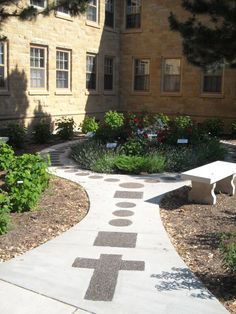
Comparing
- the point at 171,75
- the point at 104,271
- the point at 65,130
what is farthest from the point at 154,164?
the point at 171,75

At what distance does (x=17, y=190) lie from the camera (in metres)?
6.96

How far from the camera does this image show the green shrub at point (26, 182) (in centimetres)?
689

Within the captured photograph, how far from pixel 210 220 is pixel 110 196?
2.02 metres

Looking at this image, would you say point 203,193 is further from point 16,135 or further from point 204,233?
point 16,135

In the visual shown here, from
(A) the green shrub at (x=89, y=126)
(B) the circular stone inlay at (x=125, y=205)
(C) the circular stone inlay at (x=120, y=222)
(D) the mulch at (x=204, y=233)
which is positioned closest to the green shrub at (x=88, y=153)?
(D) the mulch at (x=204, y=233)

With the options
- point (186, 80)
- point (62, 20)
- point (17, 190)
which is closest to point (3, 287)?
point (17, 190)

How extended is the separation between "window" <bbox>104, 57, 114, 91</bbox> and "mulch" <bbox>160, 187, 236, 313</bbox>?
1372 cm

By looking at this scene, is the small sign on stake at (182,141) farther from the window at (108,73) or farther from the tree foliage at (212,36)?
the window at (108,73)

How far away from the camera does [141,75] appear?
2195 cm

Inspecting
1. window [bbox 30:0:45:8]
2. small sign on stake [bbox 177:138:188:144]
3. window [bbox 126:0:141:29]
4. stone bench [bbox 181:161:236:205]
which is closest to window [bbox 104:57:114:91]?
window [bbox 126:0:141:29]

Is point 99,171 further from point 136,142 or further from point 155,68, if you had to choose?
point 155,68

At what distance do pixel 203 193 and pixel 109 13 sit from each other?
15924mm

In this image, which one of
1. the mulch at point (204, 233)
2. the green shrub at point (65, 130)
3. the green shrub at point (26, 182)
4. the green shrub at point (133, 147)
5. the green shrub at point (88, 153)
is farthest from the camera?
the green shrub at point (65, 130)

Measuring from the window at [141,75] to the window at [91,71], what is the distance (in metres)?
2.36
